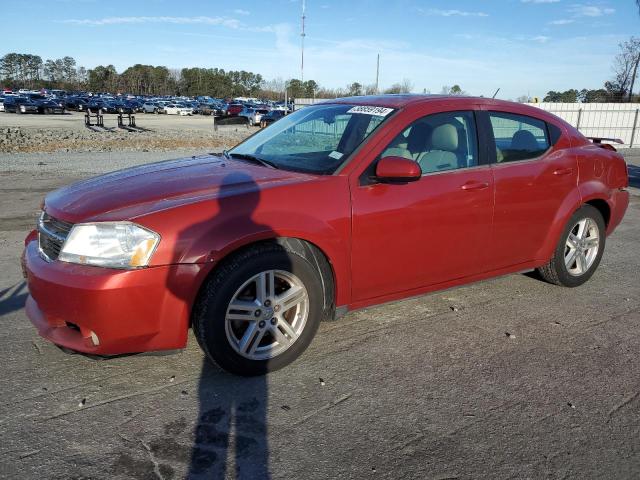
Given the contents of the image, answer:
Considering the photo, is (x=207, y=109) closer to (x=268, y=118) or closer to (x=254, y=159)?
(x=268, y=118)

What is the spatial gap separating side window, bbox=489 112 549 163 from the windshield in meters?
1.01

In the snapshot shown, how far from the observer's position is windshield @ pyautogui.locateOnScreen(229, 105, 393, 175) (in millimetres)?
3729

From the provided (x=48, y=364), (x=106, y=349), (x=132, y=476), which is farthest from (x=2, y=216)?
(x=132, y=476)

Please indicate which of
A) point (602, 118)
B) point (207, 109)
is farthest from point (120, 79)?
point (602, 118)

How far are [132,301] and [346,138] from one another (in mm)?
1900

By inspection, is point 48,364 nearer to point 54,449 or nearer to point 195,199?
point 54,449

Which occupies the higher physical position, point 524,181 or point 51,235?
point 524,181

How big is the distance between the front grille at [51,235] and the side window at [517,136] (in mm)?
3166

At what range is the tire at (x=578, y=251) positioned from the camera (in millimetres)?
4793

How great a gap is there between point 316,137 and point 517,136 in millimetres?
1725

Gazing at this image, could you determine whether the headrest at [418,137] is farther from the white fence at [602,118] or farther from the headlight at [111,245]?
the white fence at [602,118]

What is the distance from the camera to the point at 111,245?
9.50 feet

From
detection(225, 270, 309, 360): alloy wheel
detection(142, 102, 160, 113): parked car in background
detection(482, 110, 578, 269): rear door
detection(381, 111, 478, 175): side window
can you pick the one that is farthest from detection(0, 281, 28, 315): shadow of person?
detection(142, 102, 160, 113): parked car in background

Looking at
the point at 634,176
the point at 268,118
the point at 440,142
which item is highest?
the point at 268,118
